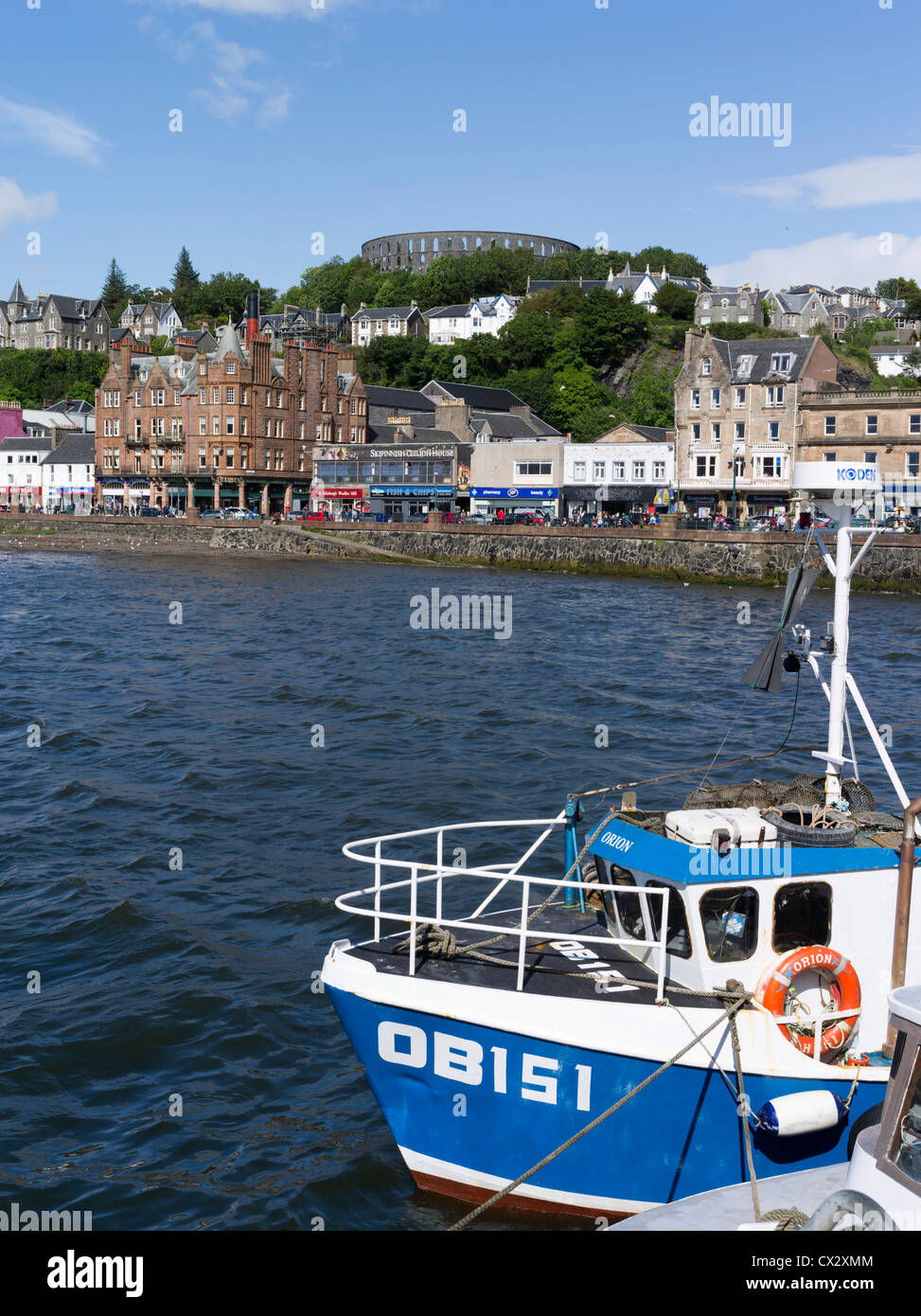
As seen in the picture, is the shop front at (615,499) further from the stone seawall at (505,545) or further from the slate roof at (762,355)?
the stone seawall at (505,545)

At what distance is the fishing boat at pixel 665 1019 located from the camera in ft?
32.8

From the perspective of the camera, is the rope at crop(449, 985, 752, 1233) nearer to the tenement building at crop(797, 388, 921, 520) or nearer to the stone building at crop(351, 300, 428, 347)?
the tenement building at crop(797, 388, 921, 520)

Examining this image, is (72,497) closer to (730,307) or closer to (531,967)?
(730,307)

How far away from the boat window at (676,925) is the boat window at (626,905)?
0.22 metres

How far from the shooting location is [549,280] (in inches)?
6895

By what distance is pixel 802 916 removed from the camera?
34.8 feet

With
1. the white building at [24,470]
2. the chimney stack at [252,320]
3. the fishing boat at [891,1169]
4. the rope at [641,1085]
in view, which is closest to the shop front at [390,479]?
the chimney stack at [252,320]

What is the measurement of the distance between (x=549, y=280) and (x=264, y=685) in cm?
15392

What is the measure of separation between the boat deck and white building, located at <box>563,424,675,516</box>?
76746 mm

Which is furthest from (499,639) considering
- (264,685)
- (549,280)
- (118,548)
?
(549,280)

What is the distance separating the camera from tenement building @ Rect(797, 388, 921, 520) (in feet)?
239

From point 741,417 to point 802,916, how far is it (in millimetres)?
74960

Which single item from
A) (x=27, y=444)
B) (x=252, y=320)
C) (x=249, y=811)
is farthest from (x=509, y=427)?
(x=249, y=811)
